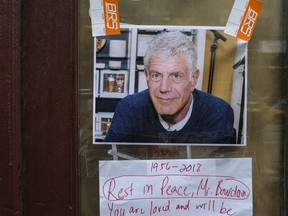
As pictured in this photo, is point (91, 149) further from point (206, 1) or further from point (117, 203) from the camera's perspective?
point (206, 1)

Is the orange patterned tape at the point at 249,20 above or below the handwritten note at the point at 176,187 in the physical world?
above

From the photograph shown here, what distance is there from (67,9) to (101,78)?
377 mm

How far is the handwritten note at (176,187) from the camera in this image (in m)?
2.11

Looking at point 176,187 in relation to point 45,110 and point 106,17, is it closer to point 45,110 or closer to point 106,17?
point 45,110

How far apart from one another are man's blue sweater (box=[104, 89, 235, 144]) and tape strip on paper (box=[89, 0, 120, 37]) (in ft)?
1.12

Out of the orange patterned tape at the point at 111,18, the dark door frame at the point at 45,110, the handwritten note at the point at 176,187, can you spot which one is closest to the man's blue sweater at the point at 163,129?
the handwritten note at the point at 176,187

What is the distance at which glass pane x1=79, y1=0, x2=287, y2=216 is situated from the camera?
6.89 ft

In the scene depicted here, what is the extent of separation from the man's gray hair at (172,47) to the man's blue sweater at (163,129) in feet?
0.53

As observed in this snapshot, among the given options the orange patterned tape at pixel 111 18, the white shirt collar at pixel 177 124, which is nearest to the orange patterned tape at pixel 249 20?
the white shirt collar at pixel 177 124

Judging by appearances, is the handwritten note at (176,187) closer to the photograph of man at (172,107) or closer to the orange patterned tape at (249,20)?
the photograph of man at (172,107)

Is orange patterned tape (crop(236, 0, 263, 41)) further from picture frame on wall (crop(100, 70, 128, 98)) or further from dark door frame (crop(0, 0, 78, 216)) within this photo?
dark door frame (crop(0, 0, 78, 216))

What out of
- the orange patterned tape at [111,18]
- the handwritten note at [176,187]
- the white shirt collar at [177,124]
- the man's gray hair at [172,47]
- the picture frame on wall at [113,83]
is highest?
the orange patterned tape at [111,18]

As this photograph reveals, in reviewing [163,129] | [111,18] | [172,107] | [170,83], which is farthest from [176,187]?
[111,18]

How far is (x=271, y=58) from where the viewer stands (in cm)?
216
